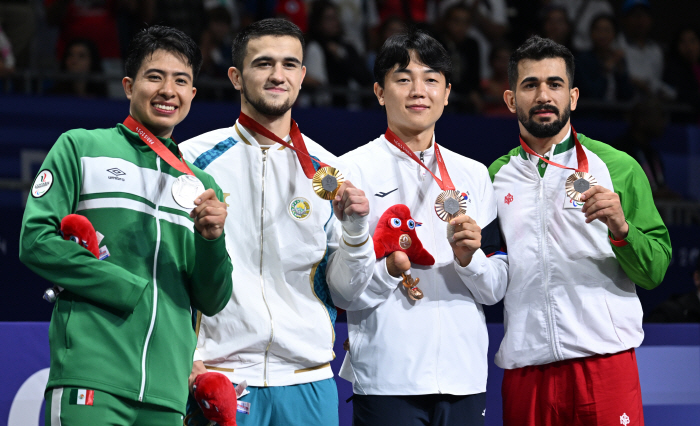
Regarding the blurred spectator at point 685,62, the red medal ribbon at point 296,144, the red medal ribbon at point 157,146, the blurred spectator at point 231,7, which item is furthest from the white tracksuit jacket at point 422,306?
the blurred spectator at point 685,62

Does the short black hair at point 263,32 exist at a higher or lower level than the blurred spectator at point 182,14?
lower

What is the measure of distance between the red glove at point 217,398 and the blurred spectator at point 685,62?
6499mm

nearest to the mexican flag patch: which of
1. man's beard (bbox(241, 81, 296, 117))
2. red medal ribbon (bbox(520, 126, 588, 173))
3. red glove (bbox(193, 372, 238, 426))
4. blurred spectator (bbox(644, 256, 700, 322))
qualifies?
red glove (bbox(193, 372, 238, 426))

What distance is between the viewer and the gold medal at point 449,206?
3076 mm

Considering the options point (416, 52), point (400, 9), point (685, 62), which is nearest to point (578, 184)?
point (416, 52)

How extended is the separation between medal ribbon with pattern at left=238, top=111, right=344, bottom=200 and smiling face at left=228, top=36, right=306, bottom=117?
0.06 m

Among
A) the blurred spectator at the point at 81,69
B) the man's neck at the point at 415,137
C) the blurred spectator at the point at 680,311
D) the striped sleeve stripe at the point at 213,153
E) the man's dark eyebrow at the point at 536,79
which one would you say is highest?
the blurred spectator at the point at 81,69

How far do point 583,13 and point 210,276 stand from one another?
283 inches

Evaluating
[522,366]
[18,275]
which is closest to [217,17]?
[18,275]

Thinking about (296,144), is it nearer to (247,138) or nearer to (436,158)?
(247,138)

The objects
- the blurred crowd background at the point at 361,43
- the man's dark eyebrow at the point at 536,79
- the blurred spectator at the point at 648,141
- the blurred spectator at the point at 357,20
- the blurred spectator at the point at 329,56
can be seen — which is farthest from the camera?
the blurred spectator at the point at 357,20

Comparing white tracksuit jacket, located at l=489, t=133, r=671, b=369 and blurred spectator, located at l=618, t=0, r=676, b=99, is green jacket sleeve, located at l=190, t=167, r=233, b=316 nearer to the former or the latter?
white tracksuit jacket, located at l=489, t=133, r=671, b=369

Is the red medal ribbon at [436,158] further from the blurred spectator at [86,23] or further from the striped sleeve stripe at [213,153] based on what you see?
the blurred spectator at [86,23]

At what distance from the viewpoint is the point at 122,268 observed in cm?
254
